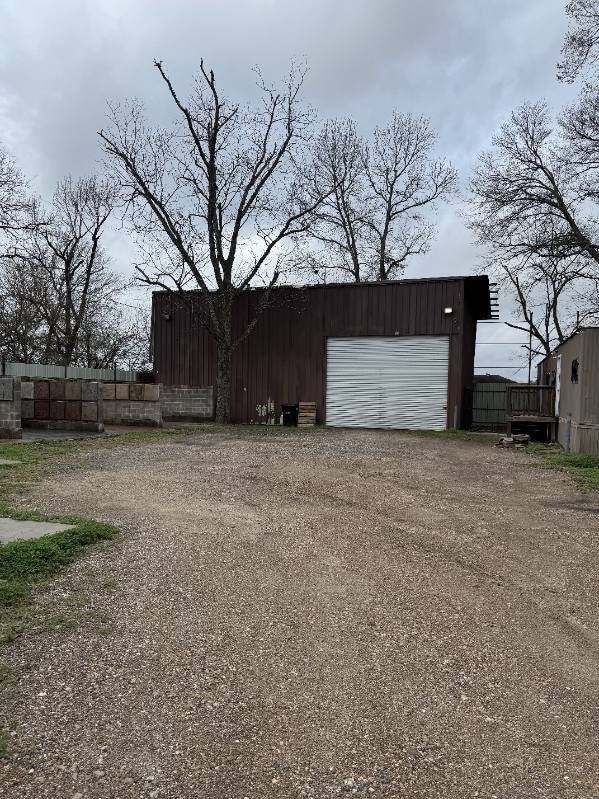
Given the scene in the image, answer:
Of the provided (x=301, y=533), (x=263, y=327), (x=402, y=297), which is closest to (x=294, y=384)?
(x=263, y=327)

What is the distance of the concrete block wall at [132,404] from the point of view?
60.6 feet

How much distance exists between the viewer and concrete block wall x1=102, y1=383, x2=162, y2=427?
18484 millimetres

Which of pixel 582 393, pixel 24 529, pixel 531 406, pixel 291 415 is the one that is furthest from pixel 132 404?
pixel 24 529

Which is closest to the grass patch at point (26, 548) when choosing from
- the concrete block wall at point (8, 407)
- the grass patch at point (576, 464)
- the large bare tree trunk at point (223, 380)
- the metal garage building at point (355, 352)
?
the concrete block wall at point (8, 407)

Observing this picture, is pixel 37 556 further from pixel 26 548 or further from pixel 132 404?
pixel 132 404

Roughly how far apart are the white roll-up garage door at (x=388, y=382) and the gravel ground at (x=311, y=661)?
13.1m

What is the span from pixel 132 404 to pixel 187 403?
455 centimetres

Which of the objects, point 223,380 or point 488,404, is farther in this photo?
point 488,404

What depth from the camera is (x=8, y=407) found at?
44.6 ft

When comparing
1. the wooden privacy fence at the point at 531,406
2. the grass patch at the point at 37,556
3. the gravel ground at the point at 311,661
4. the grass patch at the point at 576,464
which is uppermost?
the wooden privacy fence at the point at 531,406

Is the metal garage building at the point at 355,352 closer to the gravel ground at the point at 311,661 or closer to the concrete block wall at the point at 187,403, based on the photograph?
the concrete block wall at the point at 187,403

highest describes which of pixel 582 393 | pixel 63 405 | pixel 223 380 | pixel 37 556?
pixel 223 380

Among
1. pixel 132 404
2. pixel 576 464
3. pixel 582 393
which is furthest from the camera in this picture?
pixel 132 404

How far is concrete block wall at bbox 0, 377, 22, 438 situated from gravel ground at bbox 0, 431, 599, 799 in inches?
308
